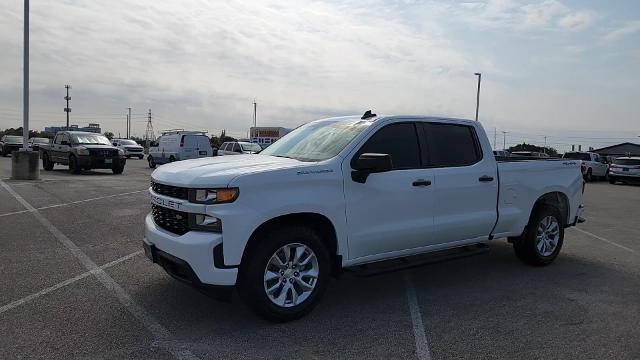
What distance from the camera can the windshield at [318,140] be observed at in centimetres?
523

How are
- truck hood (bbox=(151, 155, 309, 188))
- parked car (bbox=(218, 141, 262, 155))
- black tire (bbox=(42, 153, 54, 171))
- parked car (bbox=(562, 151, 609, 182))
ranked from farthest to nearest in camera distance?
parked car (bbox=(562, 151, 609, 182)), parked car (bbox=(218, 141, 262, 155)), black tire (bbox=(42, 153, 54, 171)), truck hood (bbox=(151, 155, 309, 188))

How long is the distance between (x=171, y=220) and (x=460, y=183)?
10.3 ft

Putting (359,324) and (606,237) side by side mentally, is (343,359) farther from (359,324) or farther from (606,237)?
(606,237)

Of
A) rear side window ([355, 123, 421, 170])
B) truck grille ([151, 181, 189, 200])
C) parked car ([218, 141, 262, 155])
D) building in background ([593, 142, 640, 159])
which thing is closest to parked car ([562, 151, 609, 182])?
parked car ([218, 141, 262, 155])

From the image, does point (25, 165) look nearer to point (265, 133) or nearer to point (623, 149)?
point (265, 133)

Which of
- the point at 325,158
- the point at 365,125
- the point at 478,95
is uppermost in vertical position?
the point at 478,95

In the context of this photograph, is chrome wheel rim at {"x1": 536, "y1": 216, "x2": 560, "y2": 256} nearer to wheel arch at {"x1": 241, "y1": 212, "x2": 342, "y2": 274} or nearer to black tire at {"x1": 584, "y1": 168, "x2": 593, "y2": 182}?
wheel arch at {"x1": 241, "y1": 212, "x2": 342, "y2": 274}

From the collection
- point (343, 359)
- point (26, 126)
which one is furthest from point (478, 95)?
point (343, 359)

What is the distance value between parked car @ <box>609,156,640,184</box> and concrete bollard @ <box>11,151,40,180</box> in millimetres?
27861

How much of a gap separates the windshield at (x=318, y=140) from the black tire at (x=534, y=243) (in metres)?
2.91

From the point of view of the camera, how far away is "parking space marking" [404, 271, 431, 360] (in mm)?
4035

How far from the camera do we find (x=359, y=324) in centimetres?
462

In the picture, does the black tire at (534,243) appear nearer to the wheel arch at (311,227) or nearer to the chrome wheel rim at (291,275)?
the wheel arch at (311,227)

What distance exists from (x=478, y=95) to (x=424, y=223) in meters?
46.3
